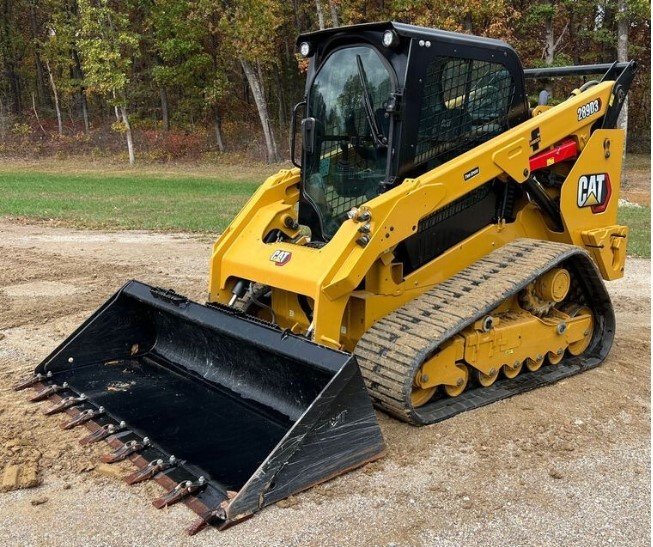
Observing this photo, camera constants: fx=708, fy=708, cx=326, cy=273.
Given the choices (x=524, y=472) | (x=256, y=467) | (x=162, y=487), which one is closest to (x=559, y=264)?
(x=524, y=472)

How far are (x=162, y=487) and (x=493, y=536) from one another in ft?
5.45

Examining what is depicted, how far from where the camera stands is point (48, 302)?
7512 mm

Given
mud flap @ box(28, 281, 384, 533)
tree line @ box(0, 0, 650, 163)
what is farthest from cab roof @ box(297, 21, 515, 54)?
tree line @ box(0, 0, 650, 163)

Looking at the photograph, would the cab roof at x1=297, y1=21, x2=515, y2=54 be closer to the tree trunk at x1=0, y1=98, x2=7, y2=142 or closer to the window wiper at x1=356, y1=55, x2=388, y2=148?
the window wiper at x1=356, y1=55, x2=388, y2=148

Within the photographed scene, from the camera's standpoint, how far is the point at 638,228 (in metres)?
14.2

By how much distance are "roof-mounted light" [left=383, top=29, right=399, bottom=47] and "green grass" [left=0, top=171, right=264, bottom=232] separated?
8.57 meters

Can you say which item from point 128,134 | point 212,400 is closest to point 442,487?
point 212,400

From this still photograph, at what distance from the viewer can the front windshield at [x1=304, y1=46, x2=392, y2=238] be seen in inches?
191

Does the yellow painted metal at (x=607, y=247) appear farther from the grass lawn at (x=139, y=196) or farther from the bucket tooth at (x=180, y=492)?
the grass lawn at (x=139, y=196)

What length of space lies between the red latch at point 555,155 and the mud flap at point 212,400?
250cm

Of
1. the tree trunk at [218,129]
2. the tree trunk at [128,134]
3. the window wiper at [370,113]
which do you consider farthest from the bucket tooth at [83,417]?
the tree trunk at [218,129]

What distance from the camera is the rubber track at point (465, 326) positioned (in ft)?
14.0

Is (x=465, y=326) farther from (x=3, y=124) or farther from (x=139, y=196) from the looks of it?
A: (x=3, y=124)

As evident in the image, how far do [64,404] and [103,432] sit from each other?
57 cm
